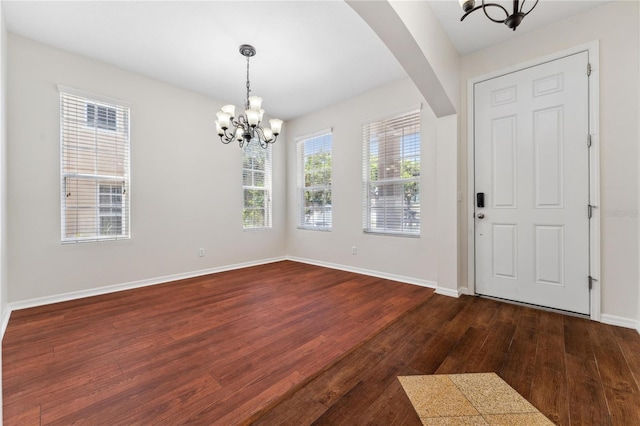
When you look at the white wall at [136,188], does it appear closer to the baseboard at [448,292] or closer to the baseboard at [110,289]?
the baseboard at [110,289]

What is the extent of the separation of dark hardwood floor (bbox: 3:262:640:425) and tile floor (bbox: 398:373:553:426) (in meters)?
0.07

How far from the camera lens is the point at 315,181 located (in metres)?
5.33

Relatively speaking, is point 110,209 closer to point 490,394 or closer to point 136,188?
point 136,188

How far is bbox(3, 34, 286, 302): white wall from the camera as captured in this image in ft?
9.90

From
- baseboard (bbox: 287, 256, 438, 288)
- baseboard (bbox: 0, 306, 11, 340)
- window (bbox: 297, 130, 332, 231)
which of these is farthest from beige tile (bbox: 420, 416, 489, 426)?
window (bbox: 297, 130, 332, 231)

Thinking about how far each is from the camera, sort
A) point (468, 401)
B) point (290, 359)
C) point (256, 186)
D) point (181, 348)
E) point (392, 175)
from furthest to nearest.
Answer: point (256, 186) → point (392, 175) → point (181, 348) → point (290, 359) → point (468, 401)

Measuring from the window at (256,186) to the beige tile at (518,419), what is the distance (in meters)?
4.43

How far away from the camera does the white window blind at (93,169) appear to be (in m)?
3.31

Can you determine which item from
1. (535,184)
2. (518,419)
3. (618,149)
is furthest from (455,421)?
(618,149)

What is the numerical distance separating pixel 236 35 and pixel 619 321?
4.69 m

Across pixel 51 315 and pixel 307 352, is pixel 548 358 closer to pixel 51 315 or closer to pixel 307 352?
pixel 307 352

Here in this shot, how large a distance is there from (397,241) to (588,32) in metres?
2.98

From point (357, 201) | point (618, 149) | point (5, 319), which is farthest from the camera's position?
point (357, 201)

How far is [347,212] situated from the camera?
4.74 m
